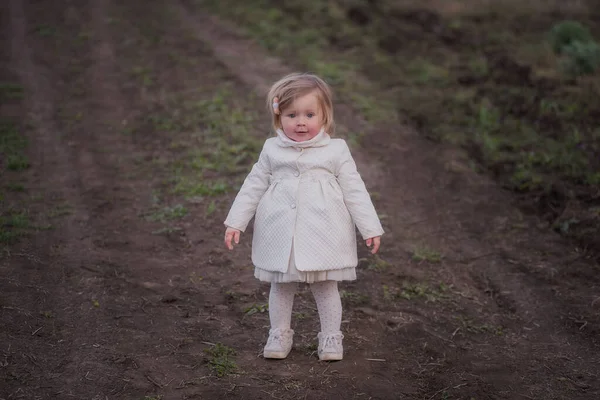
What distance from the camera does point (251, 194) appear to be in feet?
12.9

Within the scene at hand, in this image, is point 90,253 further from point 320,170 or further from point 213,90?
point 213,90

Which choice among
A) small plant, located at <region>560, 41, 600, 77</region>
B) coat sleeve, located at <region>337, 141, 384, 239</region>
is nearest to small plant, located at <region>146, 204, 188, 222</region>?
coat sleeve, located at <region>337, 141, 384, 239</region>

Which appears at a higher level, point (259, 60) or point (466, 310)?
point (259, 60)

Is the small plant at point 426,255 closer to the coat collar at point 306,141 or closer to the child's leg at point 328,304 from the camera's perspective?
the child's leg at point 328,304

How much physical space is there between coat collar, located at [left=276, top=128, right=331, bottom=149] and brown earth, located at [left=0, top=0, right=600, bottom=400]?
3.86 ft

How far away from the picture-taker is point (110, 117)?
7.80 metres

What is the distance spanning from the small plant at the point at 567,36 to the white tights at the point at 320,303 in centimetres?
678

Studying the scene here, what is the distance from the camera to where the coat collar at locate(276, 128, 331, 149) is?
384 centimetres

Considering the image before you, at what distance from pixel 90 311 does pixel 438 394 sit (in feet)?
6.91

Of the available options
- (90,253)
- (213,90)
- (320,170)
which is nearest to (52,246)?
(90,253)

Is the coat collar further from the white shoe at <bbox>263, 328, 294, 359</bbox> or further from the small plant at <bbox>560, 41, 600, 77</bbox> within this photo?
the small plant at <bbox>560, 41, 600, 77</bbox>

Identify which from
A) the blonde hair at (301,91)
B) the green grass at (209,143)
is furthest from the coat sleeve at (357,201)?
the green grass at (209,143)

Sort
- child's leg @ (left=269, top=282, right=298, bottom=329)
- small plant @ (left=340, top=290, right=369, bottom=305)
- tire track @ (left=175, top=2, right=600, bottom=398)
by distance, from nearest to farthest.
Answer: child's leg @ (left=269, top=282, right=298, bottom=329), tire track @ (left=175, top=2, right=600, bottom=398), small plant @ (left=340, top=290, right=369, bottom=305)

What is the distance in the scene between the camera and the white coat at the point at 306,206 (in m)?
3.76
